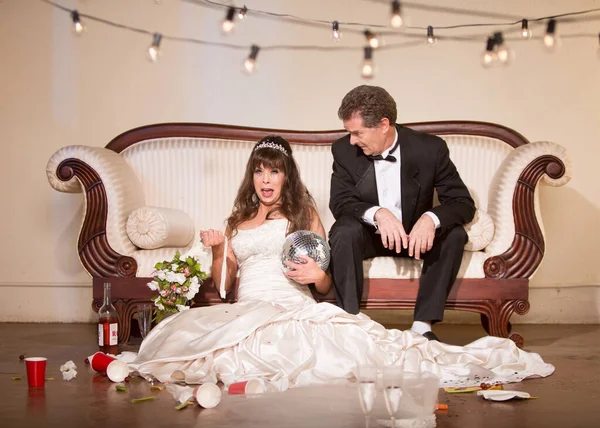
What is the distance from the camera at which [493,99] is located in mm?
5441

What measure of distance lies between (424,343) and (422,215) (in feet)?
2.40

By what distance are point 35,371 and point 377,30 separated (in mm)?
3502

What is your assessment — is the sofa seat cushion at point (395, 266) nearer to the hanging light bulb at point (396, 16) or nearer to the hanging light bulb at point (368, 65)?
the hanging light bulb at point (368, 65)

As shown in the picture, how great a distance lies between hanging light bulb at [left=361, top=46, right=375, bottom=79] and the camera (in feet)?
18.0

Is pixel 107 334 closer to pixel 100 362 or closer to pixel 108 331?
pixel 108 331

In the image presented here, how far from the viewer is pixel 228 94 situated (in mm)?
5543

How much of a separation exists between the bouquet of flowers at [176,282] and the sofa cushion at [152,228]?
0.78 feet

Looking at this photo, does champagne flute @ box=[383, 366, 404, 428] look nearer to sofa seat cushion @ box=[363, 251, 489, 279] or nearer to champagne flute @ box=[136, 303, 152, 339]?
sofa seat cushion @ box=[363, 251, 489, 279]

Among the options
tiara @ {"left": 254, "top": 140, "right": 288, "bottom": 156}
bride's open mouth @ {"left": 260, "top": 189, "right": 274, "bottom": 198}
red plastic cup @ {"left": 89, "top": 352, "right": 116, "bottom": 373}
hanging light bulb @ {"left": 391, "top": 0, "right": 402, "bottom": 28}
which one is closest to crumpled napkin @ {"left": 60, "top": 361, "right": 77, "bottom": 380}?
red plastic cup @ {"left": 89, "top": 352, "right": 116, "bottom": 373}

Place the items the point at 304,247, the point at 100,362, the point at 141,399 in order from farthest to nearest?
the point at 304,247 < the point at 100,362 < the point at 141,399

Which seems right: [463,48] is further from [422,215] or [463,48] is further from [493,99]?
[422,215]

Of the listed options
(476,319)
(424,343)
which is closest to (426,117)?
(476,319)

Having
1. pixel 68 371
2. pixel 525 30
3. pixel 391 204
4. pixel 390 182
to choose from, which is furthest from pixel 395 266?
pixel 525 30

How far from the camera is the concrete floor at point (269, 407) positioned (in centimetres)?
235
